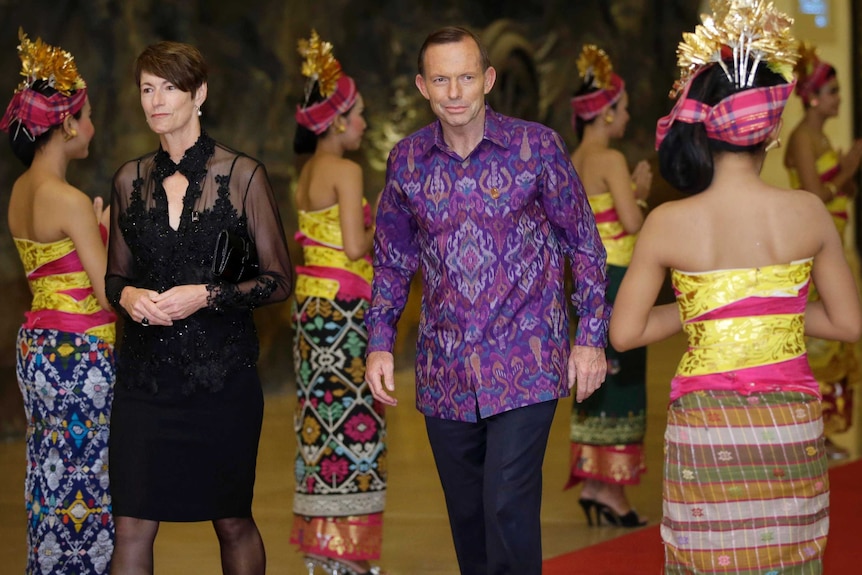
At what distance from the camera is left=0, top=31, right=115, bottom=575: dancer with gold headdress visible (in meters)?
4.59

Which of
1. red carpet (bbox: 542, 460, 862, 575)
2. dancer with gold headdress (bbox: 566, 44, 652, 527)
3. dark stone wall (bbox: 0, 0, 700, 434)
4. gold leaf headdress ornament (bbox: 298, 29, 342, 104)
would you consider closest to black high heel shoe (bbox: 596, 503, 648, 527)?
dancer with gold headdress (bbox: 566, 44, 652, 527)

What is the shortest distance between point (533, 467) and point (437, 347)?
1.34ft

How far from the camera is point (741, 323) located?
3201mm

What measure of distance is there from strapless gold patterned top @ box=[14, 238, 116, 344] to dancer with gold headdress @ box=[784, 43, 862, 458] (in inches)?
170

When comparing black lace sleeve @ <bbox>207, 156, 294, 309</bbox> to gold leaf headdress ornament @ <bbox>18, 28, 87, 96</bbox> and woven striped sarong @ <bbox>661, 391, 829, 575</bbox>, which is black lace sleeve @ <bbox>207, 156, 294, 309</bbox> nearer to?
gold leaf headdress ornament @ <bbox>18, 28, 87, 96</bbox>

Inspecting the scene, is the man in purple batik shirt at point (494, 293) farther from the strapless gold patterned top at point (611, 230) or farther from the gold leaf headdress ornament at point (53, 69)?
the strapless gold patterned top at point (611, 230)

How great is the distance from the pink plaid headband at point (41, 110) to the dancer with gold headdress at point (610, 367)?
241 centimetres

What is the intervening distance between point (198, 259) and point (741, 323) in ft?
4.90

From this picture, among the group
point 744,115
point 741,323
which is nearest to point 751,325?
point 741,323

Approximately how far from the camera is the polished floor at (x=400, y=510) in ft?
18.8

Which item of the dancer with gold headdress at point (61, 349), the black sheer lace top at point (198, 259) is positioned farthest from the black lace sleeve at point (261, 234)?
the dancer with gold headdress at point (61, 349)

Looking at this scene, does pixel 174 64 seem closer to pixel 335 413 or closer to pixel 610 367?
A: pixel 335 413

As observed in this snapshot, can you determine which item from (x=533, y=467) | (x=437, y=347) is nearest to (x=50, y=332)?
(x=437, y=347)

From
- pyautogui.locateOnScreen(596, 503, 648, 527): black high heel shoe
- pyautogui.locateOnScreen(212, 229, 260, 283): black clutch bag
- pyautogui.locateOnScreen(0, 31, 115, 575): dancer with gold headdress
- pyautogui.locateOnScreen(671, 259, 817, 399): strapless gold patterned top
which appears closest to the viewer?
pyautogui.locateOnScreen(671, 259, 817, 399): strapless gold patterned top
